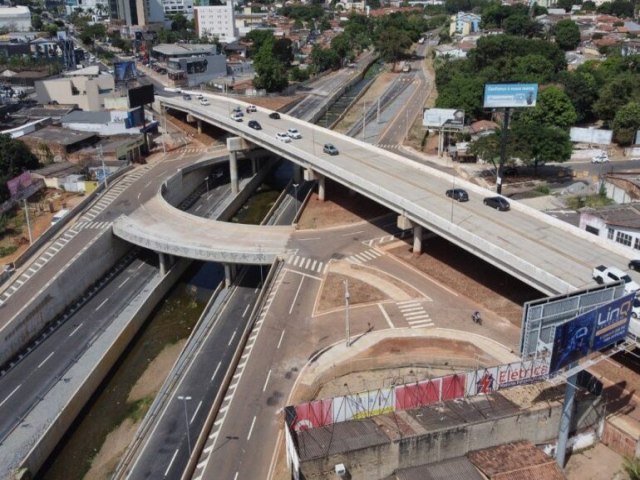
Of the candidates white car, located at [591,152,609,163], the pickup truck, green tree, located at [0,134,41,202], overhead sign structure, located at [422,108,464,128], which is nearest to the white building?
the pickup truck

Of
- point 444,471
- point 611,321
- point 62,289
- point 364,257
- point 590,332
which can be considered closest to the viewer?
point 590,332

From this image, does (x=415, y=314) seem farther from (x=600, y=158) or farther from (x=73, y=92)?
(x=73, y=92)

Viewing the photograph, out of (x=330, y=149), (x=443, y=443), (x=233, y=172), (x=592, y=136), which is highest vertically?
(x=330, y=149)

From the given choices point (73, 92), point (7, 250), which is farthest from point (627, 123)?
point (73, 92)

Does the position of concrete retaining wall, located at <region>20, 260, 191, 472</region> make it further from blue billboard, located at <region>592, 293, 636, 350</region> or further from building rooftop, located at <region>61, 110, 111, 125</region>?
building rooftop, located at <region>61, 110, 111, 125</region>

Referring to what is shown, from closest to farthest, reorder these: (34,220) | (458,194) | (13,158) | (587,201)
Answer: (458,194) → (34,220) → (587,201) → (13,158)

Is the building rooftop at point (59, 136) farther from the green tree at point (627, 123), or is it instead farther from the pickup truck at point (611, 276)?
the green tree at point (627, 123)

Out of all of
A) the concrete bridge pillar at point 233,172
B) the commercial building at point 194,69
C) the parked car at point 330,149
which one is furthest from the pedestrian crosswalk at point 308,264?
the commercial building at point 194,69
